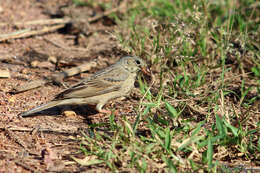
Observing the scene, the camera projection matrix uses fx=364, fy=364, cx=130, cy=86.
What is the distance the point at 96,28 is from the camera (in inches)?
318

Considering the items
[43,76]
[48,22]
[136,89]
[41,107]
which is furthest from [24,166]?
[48,22]

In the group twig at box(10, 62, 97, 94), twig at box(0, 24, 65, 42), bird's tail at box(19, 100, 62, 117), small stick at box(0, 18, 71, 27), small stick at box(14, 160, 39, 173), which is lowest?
small stick at box(14, 160, 39, 173)

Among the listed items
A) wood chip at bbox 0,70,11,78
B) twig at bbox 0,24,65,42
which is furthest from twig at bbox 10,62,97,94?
twig at bbox 0,24,65,42

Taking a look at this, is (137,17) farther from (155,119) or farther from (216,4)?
(155,119)

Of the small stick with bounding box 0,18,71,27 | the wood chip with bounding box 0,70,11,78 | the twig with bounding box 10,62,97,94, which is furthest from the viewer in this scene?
the small stick with bounding box 0,18,71,27

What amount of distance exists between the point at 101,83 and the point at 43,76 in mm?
1207

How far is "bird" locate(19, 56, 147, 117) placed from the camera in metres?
5.40

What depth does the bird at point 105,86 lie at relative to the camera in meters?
5.40

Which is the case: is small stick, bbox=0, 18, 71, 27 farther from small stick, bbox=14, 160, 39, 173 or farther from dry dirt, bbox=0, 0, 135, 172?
small stick, bbox=14, 160, 39, 173

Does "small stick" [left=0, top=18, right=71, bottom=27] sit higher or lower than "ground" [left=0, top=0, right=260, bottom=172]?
higher

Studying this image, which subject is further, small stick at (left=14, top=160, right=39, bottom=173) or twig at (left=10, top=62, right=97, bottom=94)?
twig at (left=10, top=62, right=97, bottom=94)

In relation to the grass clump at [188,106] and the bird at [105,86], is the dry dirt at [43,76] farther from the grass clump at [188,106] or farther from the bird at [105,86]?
the grass clump at [188,106]

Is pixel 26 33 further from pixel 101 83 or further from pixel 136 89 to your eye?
pixel 136 89

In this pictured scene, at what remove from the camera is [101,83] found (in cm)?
564
